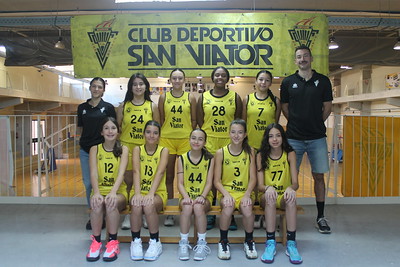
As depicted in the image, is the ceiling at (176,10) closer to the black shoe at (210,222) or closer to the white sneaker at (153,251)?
the black shoe at (210,222)

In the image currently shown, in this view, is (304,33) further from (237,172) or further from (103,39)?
(103,39)

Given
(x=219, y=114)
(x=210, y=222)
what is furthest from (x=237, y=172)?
(x=210, y=222)

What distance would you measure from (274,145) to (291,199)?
52 centimetres

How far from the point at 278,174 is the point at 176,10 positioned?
14.2 feet

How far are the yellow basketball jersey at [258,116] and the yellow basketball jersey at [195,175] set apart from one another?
68cm

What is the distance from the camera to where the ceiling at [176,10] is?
18.6 ft

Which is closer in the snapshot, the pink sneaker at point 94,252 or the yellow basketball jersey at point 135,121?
the pink sneaker at point 94,252

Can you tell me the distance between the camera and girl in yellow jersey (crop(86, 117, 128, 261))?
284 cm

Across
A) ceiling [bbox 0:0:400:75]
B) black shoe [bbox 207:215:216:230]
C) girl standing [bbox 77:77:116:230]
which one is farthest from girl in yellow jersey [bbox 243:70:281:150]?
ceiling [bbox 0:0:400:75]

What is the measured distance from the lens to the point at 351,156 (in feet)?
16.0

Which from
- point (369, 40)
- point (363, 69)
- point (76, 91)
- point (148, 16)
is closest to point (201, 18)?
point (148, 16)

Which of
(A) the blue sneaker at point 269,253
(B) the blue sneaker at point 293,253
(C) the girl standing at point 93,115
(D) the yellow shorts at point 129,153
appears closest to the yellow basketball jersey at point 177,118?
(D) the yellow shorts at point 129,153

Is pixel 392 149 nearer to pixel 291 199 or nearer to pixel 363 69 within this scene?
pixel 291 199

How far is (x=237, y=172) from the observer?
307cm
